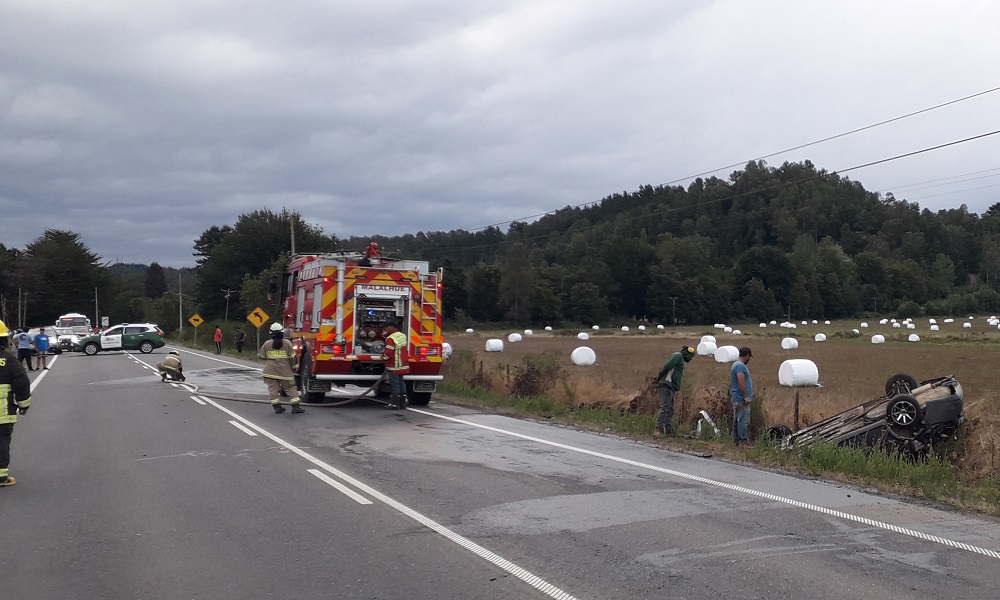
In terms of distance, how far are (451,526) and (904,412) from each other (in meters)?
6.71

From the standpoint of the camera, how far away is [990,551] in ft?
22.2

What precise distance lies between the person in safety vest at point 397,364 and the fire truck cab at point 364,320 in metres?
0.34

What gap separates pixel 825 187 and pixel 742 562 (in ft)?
433

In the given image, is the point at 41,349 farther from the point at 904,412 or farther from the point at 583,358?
the point at 904,412

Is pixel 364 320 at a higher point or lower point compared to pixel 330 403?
higher

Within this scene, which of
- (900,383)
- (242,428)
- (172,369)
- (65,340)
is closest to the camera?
(900,383)

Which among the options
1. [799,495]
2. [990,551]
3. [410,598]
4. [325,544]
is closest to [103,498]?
[325,544]

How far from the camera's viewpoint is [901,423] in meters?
11.3

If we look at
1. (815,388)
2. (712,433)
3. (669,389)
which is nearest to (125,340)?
(815,388)

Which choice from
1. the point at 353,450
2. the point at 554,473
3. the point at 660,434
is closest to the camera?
the point at 554,473

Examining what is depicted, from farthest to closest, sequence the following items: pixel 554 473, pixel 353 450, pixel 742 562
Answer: pixel 353 450, pixel 554 473, pixel 742 562

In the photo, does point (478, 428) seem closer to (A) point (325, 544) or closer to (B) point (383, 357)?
(B) point (383, 357)

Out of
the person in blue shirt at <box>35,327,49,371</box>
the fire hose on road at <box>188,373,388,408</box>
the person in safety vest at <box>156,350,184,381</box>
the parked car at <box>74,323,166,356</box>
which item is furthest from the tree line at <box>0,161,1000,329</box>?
the fire hose on road at <box>188,373,388,408</box>

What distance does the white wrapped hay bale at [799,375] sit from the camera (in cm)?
2481
